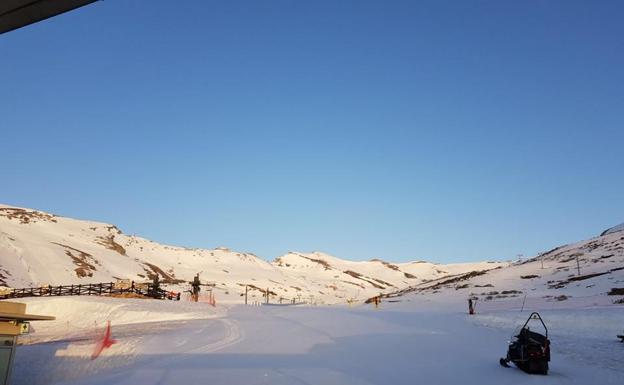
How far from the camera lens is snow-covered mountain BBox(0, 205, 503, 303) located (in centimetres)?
7131

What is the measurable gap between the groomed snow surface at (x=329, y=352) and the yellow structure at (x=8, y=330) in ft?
7.58

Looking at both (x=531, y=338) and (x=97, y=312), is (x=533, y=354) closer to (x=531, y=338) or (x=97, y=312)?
(x=531, y=338)

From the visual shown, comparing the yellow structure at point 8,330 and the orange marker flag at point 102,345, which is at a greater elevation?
the yellow structure at point 8,330

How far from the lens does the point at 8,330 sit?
57.4 feet

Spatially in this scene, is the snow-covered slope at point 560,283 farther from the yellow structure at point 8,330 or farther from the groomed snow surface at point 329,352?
the yellow structure at point 8,330

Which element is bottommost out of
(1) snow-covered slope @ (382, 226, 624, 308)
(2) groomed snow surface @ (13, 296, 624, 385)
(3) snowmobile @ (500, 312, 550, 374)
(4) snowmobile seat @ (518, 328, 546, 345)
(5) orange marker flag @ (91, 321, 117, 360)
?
(5) orange marker flag @ (91, 321, 117, 360)

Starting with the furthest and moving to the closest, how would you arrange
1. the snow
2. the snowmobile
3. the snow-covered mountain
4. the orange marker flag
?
the snow-covered mountain, the orange marker flag, the snow, the snowmobile

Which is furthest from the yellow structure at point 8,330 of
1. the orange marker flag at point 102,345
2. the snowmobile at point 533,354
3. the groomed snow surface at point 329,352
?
the snowmobile at point 533,354

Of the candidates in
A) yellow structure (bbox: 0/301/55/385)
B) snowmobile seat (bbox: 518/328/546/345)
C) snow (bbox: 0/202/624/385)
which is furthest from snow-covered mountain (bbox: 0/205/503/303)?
snowmobile seat (bbox: 518/328/546/345)

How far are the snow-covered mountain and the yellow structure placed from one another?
160ft

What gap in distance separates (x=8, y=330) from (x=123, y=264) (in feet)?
263

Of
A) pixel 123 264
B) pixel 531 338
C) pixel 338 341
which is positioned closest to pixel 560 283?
pixel 338 341

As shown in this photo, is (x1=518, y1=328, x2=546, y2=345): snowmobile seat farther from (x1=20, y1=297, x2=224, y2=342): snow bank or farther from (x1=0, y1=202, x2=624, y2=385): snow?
(x1=20, y1=297, x2=224, y2=342): snow bank

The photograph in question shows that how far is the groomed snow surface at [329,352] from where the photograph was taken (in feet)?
41.9
